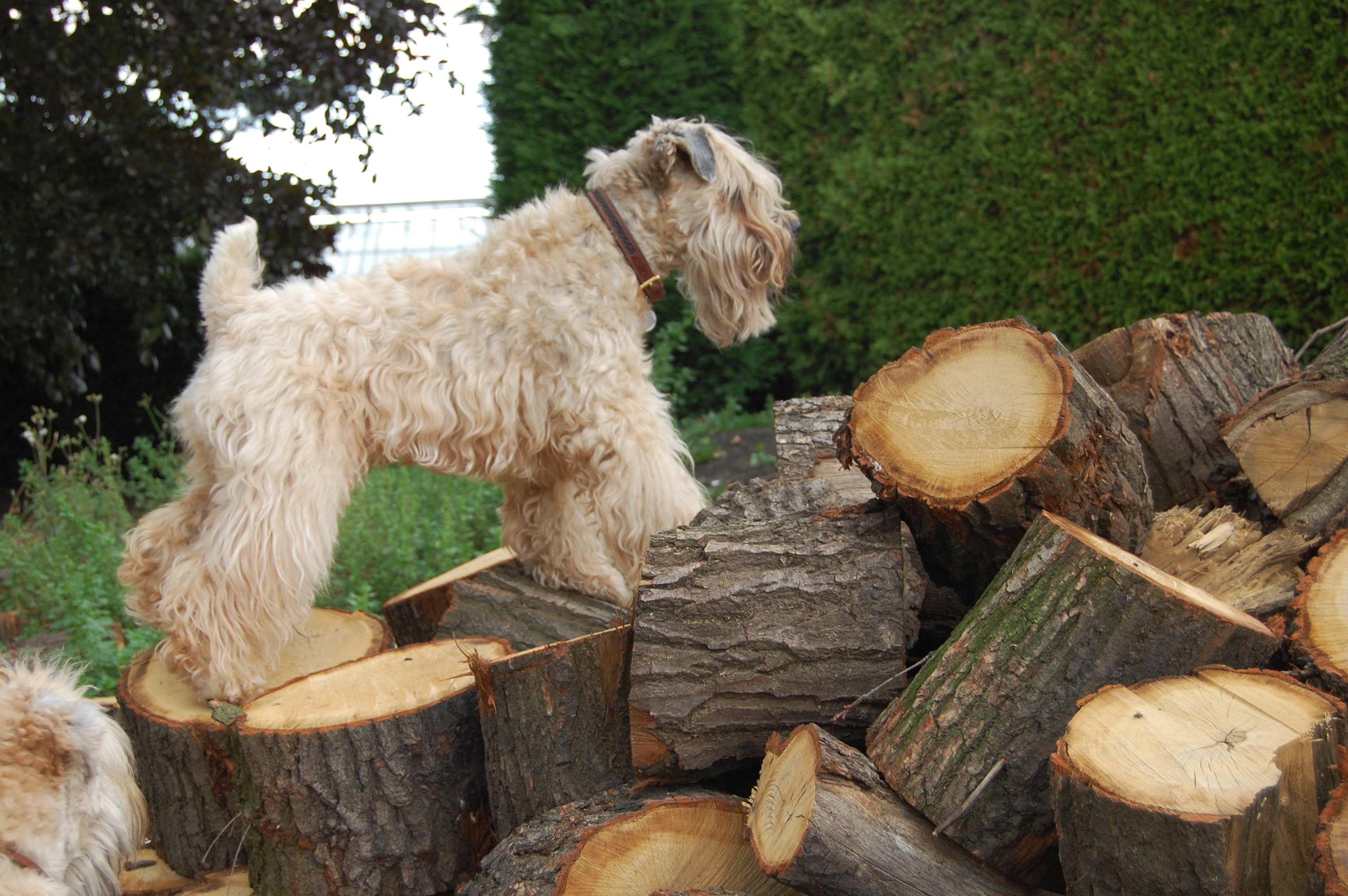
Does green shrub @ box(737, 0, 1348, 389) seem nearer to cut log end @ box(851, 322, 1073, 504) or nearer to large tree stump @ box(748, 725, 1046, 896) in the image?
cut log end @ box(851, 322, 1073, 504)

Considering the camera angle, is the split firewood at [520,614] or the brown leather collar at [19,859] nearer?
the brown leather collar at [19,859]

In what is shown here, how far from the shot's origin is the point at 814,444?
3.09 metres

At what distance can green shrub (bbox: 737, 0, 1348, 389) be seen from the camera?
442cm

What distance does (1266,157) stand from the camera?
448 cm

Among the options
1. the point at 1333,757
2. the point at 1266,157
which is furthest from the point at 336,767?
the point at 1266,157

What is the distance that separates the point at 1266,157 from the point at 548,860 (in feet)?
15.2

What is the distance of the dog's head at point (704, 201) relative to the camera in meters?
3.32

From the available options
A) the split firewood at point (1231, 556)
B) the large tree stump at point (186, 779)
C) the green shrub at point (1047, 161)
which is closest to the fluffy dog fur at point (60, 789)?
the large tree stump at point (186, 779)

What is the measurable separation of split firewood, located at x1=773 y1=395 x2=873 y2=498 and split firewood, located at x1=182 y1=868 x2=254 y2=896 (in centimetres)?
182

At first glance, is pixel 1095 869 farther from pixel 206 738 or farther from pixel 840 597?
pixel 206 738

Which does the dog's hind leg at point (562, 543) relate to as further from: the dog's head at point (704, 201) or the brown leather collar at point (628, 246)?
the dog's head at point (704, 201)

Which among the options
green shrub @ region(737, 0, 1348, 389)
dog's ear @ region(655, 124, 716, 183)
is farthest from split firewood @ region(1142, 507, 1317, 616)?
green shrub @ region(737, 0, 1348, 389)

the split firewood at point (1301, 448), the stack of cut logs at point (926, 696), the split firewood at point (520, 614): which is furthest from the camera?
the split firewood at point (520, 614)

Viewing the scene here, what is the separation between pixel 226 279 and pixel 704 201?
5.22 feet
